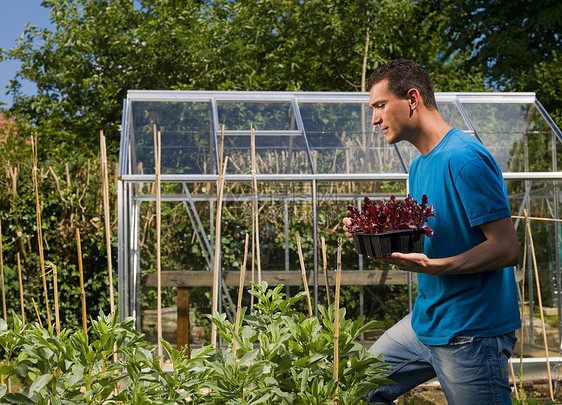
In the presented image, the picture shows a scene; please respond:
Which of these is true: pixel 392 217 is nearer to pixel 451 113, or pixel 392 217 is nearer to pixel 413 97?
pixel 413 97

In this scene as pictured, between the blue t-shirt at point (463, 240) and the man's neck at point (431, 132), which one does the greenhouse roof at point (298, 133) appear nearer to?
the man's neck at point (431, 132)

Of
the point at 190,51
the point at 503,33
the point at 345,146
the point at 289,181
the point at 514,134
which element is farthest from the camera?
the point at 503,33

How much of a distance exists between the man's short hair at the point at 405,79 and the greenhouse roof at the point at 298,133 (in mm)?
2641

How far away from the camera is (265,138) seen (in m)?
5.20

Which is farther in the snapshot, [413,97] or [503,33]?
[503,33]

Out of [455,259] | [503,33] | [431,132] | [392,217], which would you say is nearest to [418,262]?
[455,259]

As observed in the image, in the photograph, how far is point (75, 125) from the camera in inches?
386

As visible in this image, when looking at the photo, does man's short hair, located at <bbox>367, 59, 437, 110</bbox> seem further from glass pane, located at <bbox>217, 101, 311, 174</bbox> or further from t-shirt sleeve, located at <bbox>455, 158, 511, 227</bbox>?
glass pane, located at <bbox>217, 101, 311, 174</bbox>

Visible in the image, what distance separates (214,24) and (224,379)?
879cm

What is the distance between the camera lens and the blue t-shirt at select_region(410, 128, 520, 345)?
67.6 inches

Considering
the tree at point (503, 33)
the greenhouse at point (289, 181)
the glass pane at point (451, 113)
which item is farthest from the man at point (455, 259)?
the tree at point (503, 33)

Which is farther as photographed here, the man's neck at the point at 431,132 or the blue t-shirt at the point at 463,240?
the man's neck at the point at 431,132

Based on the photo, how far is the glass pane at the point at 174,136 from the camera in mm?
4750

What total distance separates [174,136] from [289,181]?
1.02 metres
